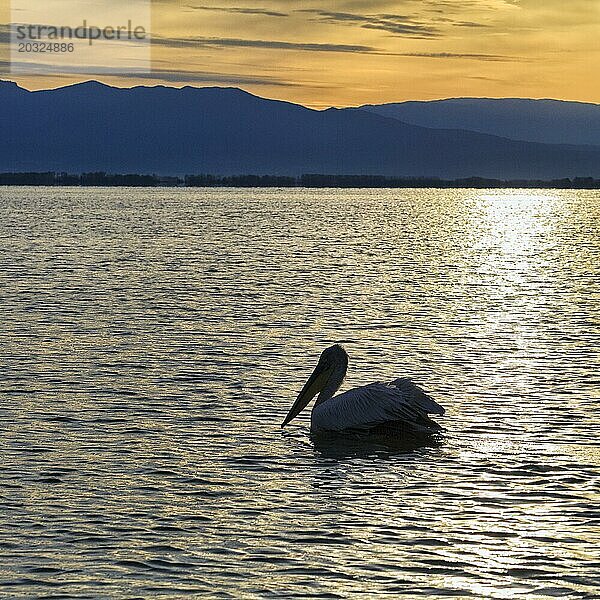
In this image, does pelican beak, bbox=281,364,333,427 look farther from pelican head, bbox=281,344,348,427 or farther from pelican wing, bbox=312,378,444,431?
pelican wing, bbox=312,378,444,431

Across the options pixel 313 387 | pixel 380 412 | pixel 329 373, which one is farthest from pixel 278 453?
pixel 329 373

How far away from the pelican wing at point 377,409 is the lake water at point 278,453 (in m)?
0.31

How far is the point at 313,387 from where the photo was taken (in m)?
15.4

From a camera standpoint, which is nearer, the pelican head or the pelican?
Answer: the pelican

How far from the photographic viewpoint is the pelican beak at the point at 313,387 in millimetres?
15125

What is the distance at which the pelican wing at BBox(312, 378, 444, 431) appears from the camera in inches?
552

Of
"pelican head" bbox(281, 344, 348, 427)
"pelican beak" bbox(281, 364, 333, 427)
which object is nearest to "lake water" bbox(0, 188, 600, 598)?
"pelican beak" bbox(281, 364, 333, 427)

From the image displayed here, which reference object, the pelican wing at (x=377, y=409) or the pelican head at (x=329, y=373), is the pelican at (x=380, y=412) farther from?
the pelican head at (x=329, y=373)

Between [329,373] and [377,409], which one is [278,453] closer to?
[377,409]

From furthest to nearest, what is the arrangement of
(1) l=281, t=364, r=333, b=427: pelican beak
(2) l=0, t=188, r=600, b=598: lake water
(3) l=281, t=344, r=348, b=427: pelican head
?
(3) l=281, t=344, r=348, b=427: pelican head
(1) l=281, t=364, r=333, b=427: pelican beak
(2) l=0, t=188, r=600, b=598: lake water

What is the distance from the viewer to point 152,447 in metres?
13.4

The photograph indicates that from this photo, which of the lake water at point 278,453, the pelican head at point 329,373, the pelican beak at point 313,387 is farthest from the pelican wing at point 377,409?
the pelican head at point 329,373

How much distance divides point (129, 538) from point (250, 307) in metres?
18.7

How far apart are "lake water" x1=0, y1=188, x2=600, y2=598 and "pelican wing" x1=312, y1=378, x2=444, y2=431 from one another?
1.01 ft
